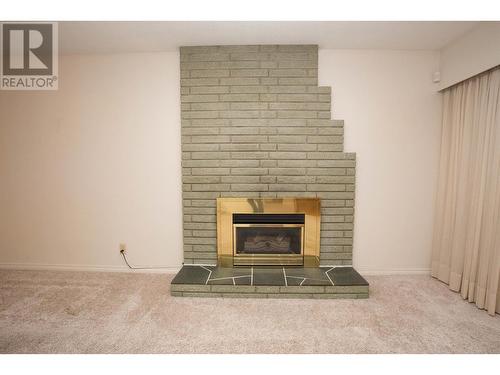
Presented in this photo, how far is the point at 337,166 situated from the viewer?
2.72 meters

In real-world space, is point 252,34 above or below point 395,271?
above

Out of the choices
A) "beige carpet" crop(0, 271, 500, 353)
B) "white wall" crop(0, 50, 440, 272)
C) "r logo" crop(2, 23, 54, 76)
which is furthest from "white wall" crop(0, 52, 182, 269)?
"beige carpet" crop(0, 271, 500, 353)

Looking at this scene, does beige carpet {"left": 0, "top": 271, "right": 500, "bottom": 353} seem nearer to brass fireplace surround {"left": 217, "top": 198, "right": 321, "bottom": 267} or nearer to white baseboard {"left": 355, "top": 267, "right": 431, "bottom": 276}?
white baseboard {"left": 355, "top": 267, "right": 431, "bottom": 276}

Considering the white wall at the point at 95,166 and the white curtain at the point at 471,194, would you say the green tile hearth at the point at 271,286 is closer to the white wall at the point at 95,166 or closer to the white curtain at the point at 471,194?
the white wall at the point at 95,166

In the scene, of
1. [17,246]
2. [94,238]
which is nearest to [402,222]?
[94,238]

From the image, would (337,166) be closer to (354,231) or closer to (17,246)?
(354,231)

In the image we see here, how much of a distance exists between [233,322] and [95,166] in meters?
2.29

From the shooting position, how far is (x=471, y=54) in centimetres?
226

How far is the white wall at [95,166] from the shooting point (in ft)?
9.20

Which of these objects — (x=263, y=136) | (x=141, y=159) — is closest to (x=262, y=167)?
(x=263, y=136)

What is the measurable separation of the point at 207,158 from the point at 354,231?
183 cm

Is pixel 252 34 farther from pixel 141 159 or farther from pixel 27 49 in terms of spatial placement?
pixel 27 49

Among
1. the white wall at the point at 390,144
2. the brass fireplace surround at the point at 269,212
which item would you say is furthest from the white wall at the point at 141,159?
the brass fireplace surround at the point at 269,212

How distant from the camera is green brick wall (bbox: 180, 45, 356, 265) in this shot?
264 cm
